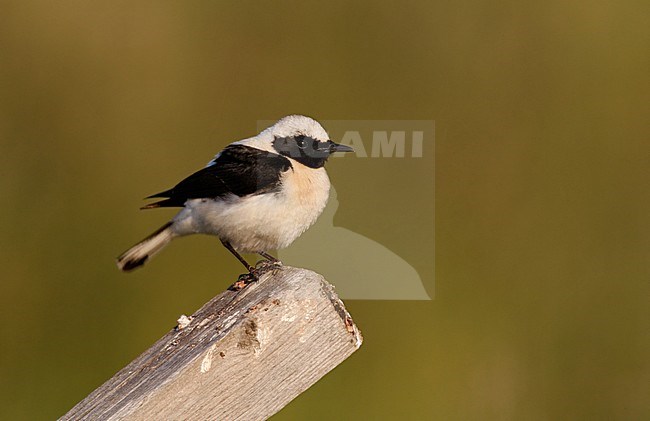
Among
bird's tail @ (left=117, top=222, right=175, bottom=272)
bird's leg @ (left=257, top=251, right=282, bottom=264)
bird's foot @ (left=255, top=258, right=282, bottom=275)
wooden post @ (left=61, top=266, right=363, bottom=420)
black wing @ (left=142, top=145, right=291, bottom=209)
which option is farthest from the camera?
bird's tail @ (left=117, top=222, right=175, bottom=272)

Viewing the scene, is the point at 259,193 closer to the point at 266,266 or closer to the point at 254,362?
the point at 266,266

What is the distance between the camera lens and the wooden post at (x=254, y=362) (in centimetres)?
155

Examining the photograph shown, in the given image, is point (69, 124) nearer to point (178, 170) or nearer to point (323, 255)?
point (178, 170)

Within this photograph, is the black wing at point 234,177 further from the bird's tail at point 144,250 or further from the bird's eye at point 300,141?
the bird's tail at point 144,250

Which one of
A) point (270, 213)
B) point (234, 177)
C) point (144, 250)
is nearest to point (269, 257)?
point (270, 213)

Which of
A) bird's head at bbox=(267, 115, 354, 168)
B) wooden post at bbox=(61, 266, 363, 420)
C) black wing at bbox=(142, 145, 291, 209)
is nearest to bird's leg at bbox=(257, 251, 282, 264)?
black wing at bbox=(142, 145, 291, 209)

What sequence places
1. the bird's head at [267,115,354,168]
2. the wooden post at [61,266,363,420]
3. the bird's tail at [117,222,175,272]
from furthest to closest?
1. the bird's tail at [117,222,175,272]
2. the bird's head at [267,115,354,168]
3. the wooden post at [61,266,363,420]

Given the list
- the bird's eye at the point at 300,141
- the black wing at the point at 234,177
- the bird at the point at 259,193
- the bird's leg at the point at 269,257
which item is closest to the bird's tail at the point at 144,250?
the bird at the point at 259,193

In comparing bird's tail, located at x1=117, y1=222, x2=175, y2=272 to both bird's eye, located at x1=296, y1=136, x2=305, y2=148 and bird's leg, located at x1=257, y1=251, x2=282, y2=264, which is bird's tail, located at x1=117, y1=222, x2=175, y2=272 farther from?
bird's eye, located at x1=296, y1=136, x2=305, y2=148

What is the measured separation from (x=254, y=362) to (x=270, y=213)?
165 centimetres

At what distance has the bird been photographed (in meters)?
3.24

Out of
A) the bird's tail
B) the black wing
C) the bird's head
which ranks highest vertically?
the bird's head

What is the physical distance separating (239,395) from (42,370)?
10.0 ft

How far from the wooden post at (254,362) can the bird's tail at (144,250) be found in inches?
77.6
